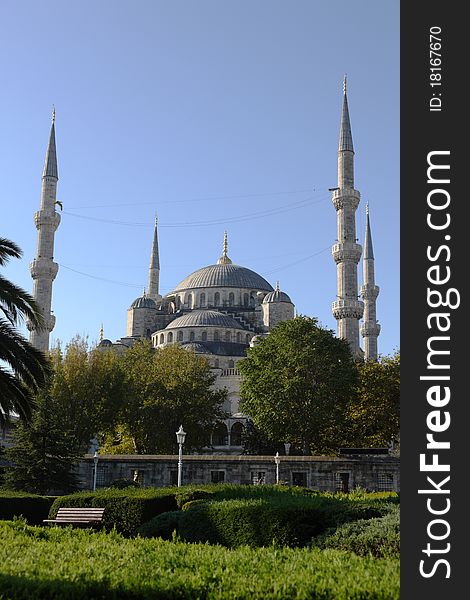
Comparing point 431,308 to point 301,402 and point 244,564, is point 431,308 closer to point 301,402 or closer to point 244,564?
point 244,564

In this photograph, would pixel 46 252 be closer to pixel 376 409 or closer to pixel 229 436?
pixel 229 436

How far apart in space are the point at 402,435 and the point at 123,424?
3838cm

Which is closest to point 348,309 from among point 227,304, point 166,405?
point 166,405

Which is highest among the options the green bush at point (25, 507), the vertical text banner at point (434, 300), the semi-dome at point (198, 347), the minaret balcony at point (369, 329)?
the minaret balcony at point (369, 329)

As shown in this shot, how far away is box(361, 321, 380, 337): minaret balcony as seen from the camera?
235ft

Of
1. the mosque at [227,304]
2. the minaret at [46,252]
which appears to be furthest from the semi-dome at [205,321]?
the minaret at [46,252]

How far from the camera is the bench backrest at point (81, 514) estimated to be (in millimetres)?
15866

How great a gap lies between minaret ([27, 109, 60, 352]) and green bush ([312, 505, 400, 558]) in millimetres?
45754

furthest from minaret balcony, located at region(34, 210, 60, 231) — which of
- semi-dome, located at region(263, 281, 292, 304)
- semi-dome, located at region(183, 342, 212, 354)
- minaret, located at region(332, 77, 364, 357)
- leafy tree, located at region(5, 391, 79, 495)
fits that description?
leafy tree, located at region(5, 391, 79, 495)

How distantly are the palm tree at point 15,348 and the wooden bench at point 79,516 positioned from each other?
284 cm

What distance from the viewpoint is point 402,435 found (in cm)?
664

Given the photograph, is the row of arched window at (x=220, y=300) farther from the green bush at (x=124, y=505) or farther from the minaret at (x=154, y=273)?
the green bush at (x=124, y=505)

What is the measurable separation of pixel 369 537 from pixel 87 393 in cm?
3323

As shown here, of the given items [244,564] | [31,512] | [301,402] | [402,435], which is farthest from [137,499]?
[301,402]
